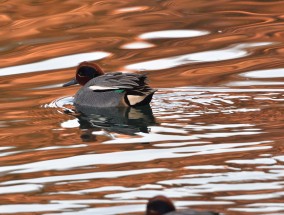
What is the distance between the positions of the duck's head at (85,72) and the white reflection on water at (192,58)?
113 centimetres

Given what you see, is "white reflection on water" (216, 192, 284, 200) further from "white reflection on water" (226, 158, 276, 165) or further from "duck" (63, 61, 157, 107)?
"duck" (63, 61, 157, 107)

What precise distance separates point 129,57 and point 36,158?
5.43 meters

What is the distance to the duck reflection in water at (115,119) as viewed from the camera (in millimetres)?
11719

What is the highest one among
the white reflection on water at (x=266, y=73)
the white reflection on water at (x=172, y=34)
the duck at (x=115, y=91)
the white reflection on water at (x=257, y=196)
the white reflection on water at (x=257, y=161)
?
the white reflection on water at (x=172, y=34)

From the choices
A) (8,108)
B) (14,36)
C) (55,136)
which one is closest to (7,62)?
(14,36)

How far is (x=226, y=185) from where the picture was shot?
346 inches

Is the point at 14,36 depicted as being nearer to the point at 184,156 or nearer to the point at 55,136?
the point at 55,136

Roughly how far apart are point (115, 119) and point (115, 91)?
0.75 meters

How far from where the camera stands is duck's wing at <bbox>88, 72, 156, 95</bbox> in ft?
42.1

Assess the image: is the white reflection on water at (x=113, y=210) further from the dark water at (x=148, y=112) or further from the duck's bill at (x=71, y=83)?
the duck's bill at (x=71, y=83)

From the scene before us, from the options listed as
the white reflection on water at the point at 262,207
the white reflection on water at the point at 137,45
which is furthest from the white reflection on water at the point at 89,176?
the white reflection on water at the point at 137,45

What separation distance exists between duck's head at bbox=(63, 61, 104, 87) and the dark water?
0.30m

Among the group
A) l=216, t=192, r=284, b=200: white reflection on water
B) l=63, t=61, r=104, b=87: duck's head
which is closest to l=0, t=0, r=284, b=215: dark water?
l=216, t=192, r=284, b=200: white reflection on water

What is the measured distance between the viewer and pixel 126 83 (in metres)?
12.9
